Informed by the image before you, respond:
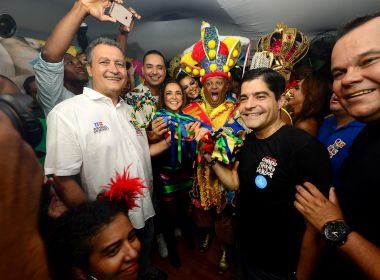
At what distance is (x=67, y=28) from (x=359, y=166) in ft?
6.25

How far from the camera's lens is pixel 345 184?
3.69 ft

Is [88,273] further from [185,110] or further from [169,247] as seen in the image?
[185,110]

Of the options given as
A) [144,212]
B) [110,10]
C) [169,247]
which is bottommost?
[169,247]

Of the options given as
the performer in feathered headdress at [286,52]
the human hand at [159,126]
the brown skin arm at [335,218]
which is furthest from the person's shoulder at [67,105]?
the performer in feathered headdress at [286,52]

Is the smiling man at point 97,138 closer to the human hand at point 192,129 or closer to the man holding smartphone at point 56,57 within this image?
the man holding smartphone at point 56,57

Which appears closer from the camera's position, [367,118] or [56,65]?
[367,118]

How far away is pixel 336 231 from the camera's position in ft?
3.46

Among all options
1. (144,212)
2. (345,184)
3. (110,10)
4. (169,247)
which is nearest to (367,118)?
(345,184)

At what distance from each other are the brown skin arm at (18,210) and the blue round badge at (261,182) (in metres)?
1.24

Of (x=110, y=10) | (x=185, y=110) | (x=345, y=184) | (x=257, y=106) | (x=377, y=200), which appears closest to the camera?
(x=377, y=200)

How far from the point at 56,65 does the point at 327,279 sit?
7.36 feet

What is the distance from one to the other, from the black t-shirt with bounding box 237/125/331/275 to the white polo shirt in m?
0.88

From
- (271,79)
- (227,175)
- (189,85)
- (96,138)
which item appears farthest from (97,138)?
(189,85)

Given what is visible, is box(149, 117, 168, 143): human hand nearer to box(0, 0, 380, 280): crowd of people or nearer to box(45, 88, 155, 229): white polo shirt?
box(0, 0, 380, 280): crowd of people
